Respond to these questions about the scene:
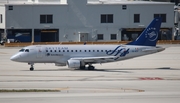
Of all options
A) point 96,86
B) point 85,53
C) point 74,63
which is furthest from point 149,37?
point 96,86

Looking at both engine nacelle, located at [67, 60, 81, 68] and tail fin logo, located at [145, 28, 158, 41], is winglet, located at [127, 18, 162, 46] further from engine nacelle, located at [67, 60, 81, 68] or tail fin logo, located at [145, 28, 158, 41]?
engine nacelle, located at [67, 60, 81, 68]

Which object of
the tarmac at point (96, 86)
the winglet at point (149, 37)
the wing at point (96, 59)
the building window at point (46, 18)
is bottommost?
the tarmac at point (96, 86)

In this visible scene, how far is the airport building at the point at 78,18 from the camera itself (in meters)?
89.4

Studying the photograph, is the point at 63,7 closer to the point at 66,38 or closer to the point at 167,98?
the point at 66,38

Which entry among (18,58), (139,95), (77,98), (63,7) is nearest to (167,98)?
(139,95)

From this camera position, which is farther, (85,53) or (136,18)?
(136,18)

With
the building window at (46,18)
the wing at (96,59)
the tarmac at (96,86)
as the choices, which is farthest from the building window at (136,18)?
the wing at (96,59)

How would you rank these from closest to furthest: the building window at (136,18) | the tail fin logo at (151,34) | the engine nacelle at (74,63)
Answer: the engine nacelle at (74,63)
the tail fin logo at (151,34)
the building window at (136,18)

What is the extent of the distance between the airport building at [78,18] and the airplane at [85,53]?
36.1 meters

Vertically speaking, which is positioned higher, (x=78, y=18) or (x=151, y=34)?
(x=78, y=18)

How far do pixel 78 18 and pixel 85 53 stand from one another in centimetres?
3782

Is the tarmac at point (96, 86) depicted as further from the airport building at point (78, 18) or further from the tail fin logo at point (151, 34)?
the airport building at point (78, 18)

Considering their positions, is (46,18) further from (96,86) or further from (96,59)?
(96,86)

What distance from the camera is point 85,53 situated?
5328cm
